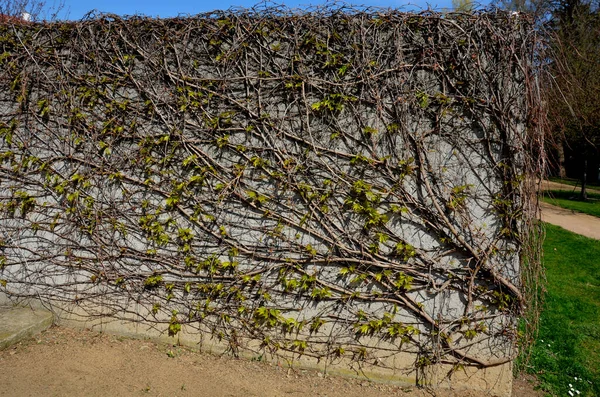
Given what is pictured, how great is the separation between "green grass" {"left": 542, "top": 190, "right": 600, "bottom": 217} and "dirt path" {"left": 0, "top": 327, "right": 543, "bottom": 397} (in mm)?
9510

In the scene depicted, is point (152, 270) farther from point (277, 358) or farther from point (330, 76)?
point (330, 76)

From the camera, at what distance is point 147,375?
3.70m

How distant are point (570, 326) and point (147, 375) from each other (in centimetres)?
448

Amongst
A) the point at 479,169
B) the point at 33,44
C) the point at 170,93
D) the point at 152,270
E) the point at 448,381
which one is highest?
the point at 33,44

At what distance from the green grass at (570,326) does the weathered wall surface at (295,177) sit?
0.77 metres

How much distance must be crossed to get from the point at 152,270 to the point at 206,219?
2.39ft

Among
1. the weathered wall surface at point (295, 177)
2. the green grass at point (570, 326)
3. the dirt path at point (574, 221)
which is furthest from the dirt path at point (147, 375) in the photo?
the dirt path at point (574, 221)

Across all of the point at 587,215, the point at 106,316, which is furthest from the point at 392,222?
the point at 587,215

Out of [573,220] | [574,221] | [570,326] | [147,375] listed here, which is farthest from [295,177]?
[573,220]

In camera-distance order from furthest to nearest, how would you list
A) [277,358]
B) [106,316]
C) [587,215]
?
1. [587,215]
2. [106,316]
3. [277,358]

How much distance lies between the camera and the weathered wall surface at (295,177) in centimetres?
370

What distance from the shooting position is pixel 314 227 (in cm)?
389

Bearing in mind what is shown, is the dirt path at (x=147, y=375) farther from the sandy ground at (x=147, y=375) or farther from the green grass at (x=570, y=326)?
the green grass at (x=570, y=326)

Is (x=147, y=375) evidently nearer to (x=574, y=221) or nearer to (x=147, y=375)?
(x=147, y=375)
